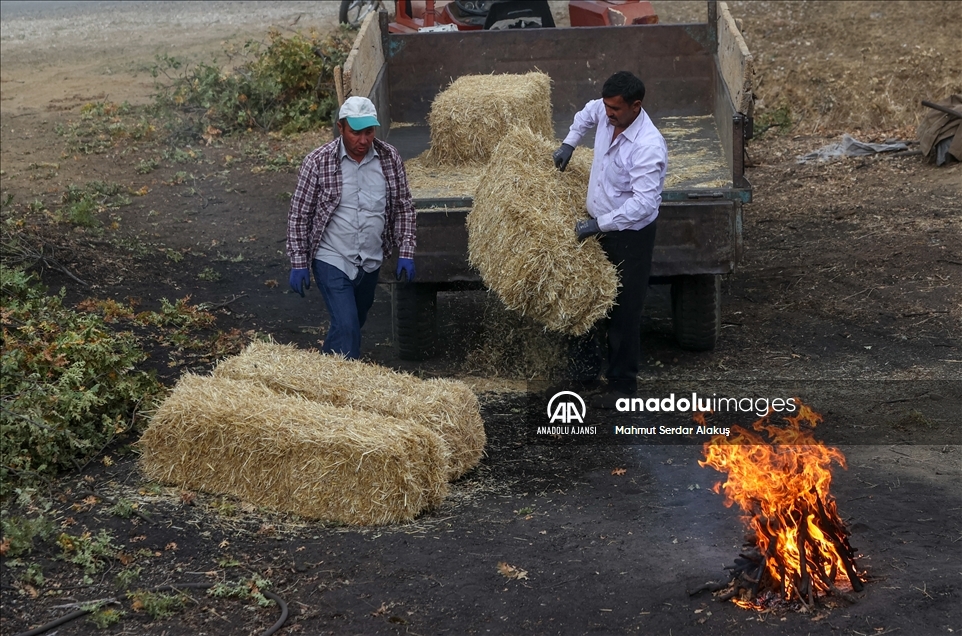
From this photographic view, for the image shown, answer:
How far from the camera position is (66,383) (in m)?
6.19

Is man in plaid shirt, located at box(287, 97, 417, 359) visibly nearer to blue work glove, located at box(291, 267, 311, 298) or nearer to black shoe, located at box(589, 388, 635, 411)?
blue work glove, located at box(291, 267, 311, 298)

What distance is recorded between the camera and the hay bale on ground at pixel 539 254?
639cm

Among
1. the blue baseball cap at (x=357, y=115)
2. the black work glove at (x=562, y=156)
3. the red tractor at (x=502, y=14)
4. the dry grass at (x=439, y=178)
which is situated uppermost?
the red tractor at (x=502, y=14)

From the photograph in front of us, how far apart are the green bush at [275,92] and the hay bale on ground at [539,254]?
25.4 ft

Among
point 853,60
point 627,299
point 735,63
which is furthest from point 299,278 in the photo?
point 853,60

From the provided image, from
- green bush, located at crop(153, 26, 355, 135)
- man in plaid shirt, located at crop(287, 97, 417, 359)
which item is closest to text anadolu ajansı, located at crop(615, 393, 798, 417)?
man in plaid shirt, located at crop(287, 97, 417, 359)

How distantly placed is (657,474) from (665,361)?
2.04m

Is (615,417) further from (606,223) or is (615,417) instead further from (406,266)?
(406,266)

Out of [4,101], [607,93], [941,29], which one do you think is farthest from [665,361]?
[4,101]

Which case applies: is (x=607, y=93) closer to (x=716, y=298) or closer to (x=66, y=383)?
(x=716, y=298)

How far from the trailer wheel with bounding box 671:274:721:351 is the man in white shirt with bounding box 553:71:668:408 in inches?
31.9

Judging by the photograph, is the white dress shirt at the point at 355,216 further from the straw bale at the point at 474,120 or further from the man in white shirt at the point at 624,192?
the straw bale at the point at 474,120

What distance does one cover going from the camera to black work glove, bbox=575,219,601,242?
6453 mm

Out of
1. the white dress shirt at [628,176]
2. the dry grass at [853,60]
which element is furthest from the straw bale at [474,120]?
the dry grass at [853,60]
